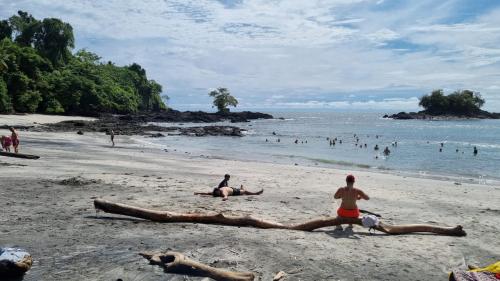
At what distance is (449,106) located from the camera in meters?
144

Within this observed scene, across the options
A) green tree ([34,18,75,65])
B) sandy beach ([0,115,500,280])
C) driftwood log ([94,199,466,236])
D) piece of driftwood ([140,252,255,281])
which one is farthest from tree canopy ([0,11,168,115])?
piece of driftwood ([140,252,255,281])

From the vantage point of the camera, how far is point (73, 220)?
996 cm

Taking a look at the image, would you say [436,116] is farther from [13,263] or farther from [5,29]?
[13,263]

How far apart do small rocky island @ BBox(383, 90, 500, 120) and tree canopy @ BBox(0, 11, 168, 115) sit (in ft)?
333

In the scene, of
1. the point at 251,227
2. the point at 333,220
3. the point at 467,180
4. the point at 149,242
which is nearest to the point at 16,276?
the point at 149,242

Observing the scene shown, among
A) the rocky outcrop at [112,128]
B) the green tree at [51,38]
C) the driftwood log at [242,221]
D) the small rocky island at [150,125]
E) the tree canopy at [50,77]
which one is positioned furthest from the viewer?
the green tree at [51,38]

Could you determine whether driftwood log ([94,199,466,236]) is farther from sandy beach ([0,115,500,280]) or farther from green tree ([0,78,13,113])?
green tree ([0,78,13,113])

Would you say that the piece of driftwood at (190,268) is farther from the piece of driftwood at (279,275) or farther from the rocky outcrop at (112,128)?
the rocky outcrop at (112,128)

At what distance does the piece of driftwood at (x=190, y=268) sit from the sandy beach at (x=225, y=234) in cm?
18

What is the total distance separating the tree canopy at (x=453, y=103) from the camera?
142 meters

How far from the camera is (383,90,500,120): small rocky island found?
468 ft

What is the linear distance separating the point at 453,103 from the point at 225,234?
152m

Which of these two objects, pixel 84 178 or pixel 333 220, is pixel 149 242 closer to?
pixel 333 220

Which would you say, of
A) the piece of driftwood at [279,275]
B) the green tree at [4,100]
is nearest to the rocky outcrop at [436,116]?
the green tree at [4,100]
